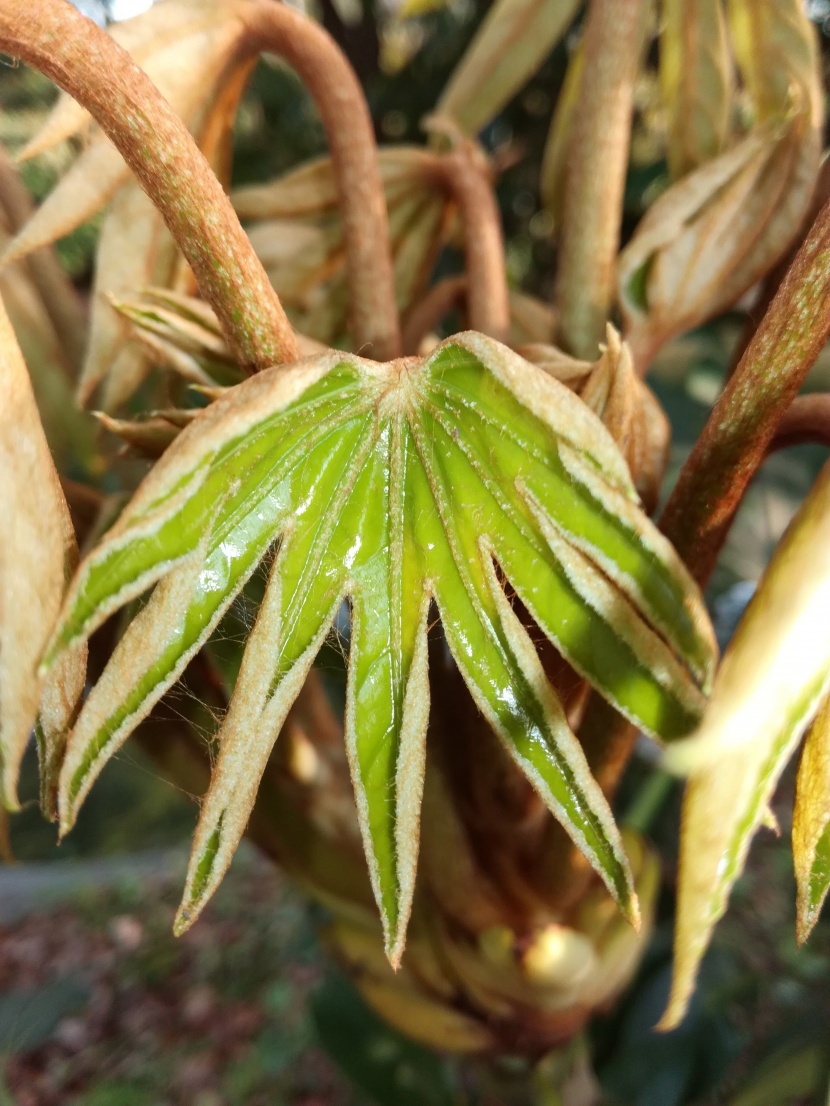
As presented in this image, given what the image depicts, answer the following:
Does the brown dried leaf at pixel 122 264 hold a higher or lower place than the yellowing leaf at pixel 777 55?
lower

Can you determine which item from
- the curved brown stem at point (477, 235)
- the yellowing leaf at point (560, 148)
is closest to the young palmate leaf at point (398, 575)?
the curved brown stem at point (477, 235)

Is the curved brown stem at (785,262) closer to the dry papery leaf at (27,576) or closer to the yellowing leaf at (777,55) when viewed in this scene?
the yellowing leaf at (777,55)

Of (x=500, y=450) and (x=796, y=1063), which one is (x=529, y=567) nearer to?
(x=500, y=450)

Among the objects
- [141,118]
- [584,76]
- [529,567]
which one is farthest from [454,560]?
[584,76]

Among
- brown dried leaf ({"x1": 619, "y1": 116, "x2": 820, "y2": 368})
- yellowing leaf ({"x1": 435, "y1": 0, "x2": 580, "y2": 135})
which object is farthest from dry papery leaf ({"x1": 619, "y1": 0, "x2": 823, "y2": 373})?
yellowing leaf ({"x1": 435, "y1": 0, "x2": 580, "y2": 135})

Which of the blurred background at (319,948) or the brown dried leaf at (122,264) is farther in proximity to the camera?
the blurred background at (319,948)

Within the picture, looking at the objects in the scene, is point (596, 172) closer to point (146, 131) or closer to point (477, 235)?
point (477, 235)
